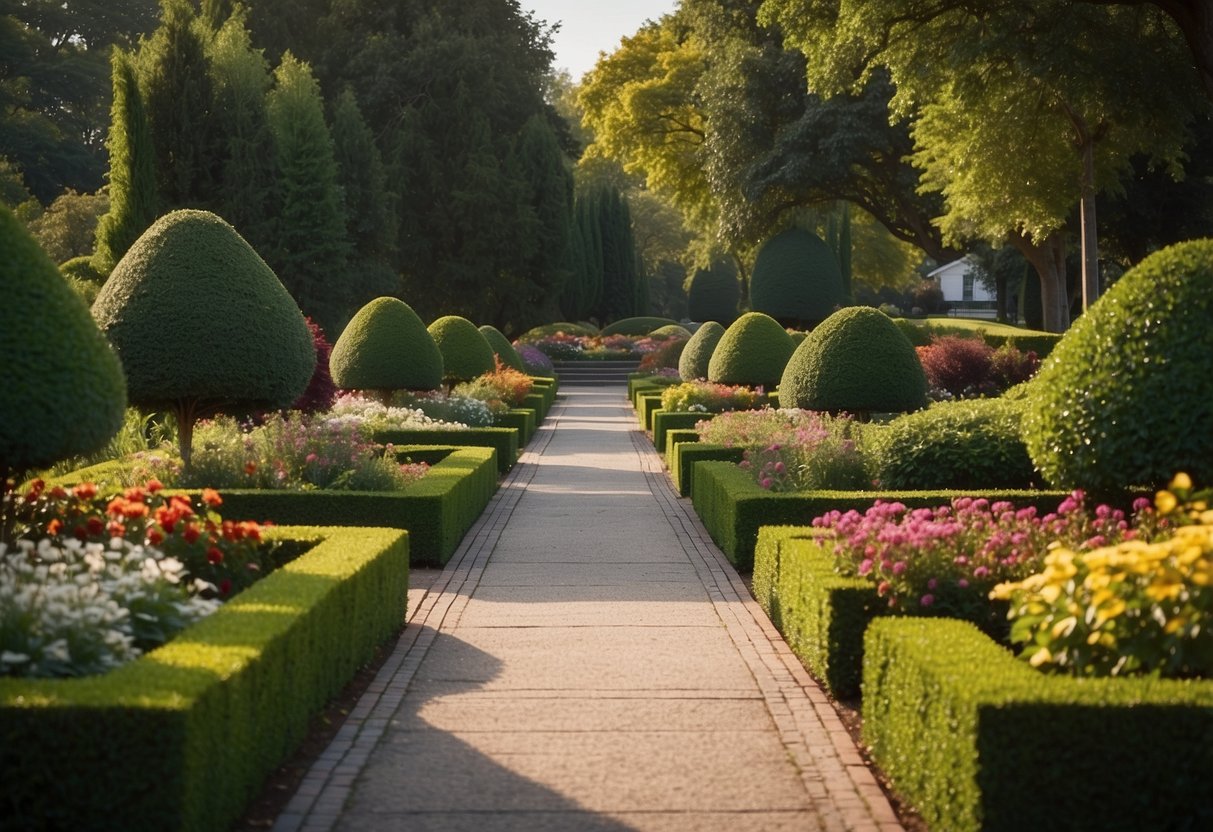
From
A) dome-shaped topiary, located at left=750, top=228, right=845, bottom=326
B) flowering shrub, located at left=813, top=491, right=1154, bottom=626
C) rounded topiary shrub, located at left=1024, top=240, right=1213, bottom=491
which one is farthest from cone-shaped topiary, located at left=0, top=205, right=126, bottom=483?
dome-shaped topiary, located at left=750, top=228, right=845, bottom=326

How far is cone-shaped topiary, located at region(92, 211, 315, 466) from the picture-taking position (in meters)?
13.0

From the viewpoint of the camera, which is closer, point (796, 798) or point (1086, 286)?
point (796, 798)

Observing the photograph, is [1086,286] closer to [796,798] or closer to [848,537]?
[848,537]

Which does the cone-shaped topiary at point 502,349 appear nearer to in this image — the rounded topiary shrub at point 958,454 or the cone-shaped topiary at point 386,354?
the cone-shaped topiary at point 386,354

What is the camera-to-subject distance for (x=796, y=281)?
45.5m

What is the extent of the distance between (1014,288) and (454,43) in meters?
24.8

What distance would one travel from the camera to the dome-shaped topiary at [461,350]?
2792 cm

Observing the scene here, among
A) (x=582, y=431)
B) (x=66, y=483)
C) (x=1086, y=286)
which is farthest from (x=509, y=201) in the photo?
(x=66, y=483)

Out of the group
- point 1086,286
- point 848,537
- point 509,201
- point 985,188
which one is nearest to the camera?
point 848,537

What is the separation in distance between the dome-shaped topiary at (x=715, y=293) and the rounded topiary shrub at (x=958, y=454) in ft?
→ 200

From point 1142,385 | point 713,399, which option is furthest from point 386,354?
point 1142,385

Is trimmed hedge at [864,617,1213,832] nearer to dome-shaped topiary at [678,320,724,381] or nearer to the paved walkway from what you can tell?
the paved walkway

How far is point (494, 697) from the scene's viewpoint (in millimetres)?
7199

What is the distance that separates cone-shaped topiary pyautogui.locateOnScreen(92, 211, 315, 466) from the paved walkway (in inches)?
115
